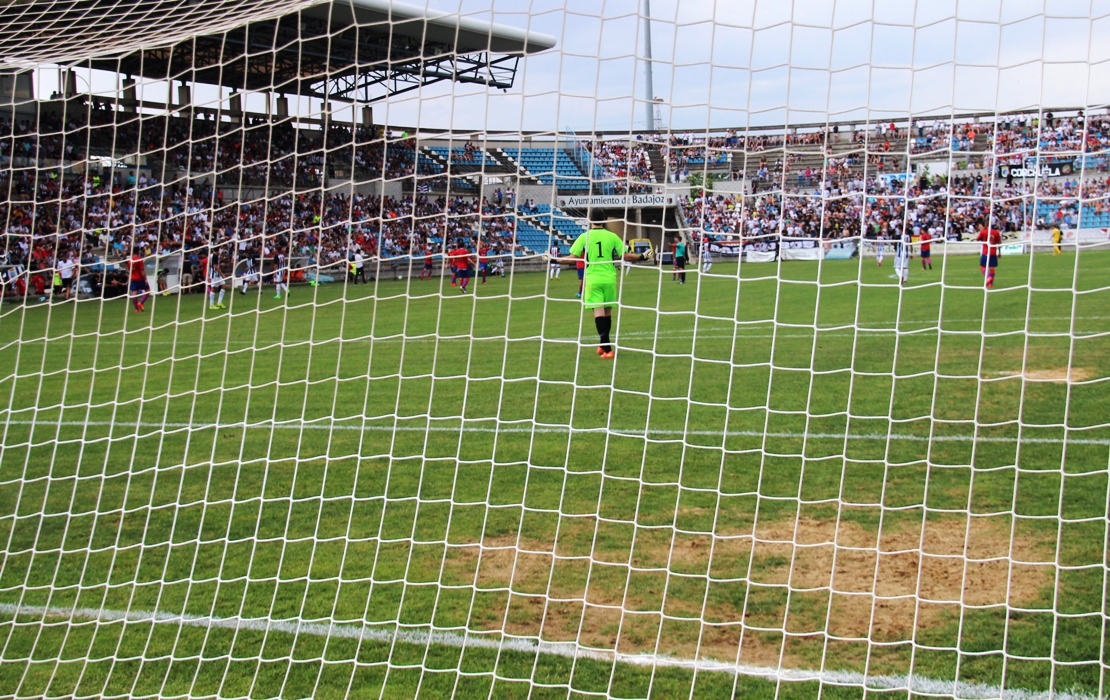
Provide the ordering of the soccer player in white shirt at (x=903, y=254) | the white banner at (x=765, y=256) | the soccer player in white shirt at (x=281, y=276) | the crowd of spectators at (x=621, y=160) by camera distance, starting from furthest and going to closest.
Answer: the white banner at (x=765, y=256), the soccer player in white shirt at (x=281, y=276), the crowd of spectators at (x=621, y=160), the soccer player in white shirt at (x=903, y=254)

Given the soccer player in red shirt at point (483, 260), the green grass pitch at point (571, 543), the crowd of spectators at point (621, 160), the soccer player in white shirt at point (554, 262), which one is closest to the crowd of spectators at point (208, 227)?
the soccer player in red shirt at point (483, 260)

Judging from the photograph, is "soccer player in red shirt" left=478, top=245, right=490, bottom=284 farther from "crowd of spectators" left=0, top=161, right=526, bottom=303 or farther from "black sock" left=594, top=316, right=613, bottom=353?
"black sock" left=594, top=316, right=613, bottom=353

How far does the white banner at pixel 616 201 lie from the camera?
25.6ft

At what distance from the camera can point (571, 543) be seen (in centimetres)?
460

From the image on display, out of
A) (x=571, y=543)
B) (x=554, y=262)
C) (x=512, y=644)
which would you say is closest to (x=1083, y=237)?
(x=554, y=262)

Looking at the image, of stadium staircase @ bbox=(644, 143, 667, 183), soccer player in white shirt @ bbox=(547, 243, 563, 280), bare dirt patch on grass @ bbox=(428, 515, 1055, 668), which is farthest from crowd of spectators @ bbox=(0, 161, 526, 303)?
bare dirt patch on grass @ bbox=(428, 515, 1055, 668)

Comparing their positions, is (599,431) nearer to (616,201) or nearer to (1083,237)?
(616,201)

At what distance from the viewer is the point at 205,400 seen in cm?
874

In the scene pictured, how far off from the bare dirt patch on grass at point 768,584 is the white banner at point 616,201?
3461 mm

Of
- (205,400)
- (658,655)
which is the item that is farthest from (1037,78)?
(205,400)

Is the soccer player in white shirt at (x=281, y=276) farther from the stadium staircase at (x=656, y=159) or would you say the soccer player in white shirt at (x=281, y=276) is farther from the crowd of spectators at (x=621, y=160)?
the stadium staircase at (x=656, y=159)

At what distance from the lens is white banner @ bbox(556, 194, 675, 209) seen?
781 centimetres

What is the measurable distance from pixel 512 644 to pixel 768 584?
1.19m

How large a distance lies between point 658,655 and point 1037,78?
318 centimetres
